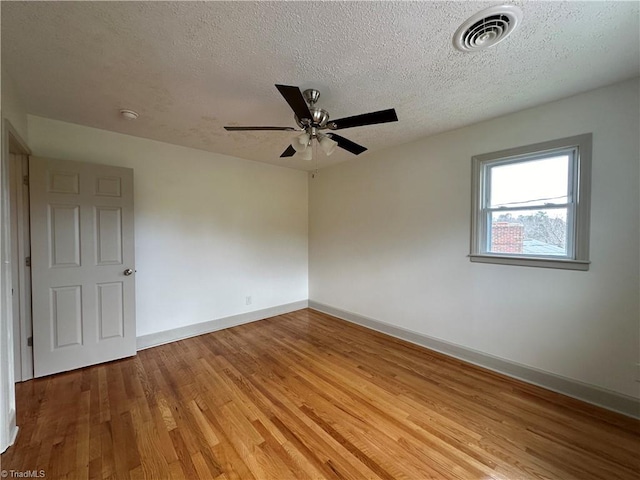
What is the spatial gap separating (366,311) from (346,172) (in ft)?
7.15

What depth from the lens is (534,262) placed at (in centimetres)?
238

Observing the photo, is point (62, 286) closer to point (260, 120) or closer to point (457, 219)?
point (260, 120)

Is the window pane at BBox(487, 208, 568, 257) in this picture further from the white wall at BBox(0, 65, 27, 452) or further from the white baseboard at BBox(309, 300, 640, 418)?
the white wall at BBox(0, 65, 27, 452)

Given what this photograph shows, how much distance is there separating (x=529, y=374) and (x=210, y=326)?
3.72m

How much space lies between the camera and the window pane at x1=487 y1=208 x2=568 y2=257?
2.29 meters

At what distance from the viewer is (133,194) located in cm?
294

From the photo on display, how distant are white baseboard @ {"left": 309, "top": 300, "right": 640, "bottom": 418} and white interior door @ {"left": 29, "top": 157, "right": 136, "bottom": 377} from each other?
321cm

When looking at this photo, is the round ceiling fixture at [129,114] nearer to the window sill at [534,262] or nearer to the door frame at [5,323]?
the door frame at [5,323]

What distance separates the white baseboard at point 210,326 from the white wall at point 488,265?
0.81 metres

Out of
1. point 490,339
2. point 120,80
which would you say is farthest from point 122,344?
point 490,339

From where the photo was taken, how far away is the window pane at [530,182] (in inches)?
89.9

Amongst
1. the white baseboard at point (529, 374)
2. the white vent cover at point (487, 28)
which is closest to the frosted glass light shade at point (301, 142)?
the white vent cover at point (487, 28)

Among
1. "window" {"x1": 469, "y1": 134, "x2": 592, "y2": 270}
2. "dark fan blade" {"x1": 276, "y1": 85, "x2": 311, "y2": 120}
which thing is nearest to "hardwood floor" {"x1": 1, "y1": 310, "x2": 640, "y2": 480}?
"window" {"x1": 469, "y1": 134, "x2": 592, "y2": 270}

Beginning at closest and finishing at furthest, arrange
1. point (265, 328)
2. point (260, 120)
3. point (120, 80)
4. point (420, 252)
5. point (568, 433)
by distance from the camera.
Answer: point (568, 433) < point (120, 80) < point (260, 120) < point (420, 252) < point (265, 328)
